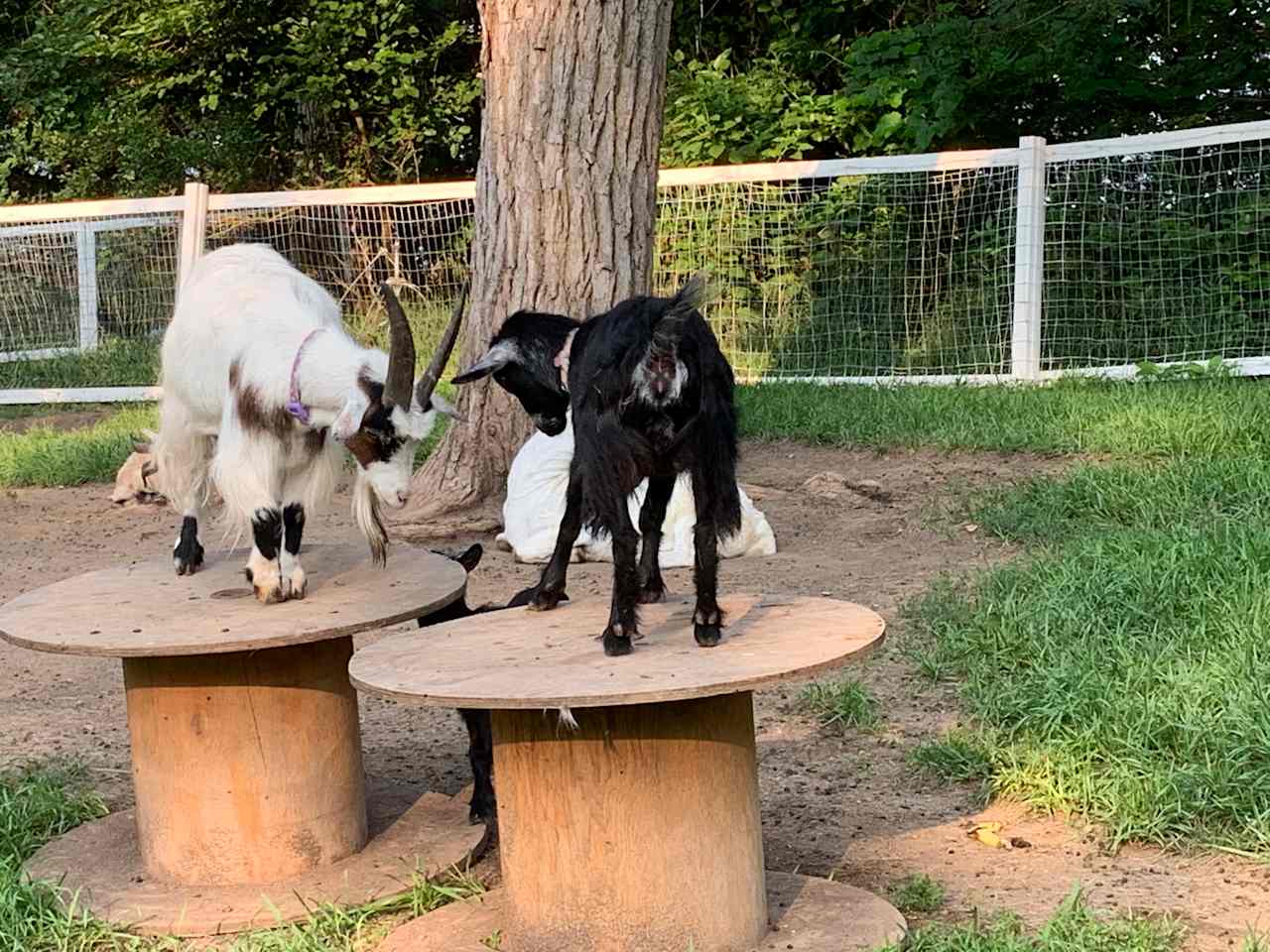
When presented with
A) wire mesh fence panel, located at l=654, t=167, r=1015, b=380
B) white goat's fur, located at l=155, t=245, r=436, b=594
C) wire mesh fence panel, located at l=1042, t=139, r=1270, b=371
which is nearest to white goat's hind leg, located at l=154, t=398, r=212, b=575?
white goat's fur, located at l=155, t=245, r=436, b=594

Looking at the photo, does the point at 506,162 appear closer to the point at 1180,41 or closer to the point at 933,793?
the point at 933,793

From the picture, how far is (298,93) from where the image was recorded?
53.2 ft

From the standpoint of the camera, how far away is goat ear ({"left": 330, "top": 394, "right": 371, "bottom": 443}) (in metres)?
3.65

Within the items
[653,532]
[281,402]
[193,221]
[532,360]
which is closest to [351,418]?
[281,402]

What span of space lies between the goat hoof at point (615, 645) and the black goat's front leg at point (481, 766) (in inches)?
39.6

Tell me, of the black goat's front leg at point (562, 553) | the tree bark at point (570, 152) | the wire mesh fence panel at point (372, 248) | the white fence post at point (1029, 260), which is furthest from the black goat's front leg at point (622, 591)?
the wire mesh fence panel at point (372, 248)

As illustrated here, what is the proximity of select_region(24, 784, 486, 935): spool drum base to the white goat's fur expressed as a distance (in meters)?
0.80

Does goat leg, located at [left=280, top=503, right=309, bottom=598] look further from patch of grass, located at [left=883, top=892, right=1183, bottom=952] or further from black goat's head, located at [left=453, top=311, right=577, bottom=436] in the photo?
patch of grass, located at [left=883, top=892, right=1183, bottom=952]

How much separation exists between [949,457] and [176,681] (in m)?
5.17

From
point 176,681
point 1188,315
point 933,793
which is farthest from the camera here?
point 1188,315

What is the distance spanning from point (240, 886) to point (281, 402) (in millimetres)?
1235

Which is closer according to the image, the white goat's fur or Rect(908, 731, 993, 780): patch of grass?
the white goat's fur

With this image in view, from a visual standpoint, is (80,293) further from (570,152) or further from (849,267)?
(570,152)

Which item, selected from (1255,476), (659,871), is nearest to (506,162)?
(1255,476)
